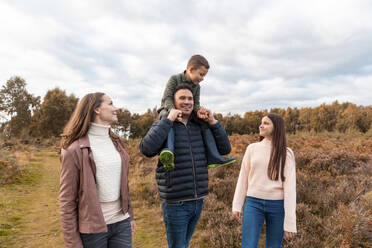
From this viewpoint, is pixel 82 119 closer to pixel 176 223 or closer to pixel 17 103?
pixel 176 223

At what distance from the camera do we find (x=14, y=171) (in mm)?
8312

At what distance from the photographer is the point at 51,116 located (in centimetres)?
2612

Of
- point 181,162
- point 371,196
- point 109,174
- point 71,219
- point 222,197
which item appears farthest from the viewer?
point 222,197

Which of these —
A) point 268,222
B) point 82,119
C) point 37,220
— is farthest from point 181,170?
point 37,220

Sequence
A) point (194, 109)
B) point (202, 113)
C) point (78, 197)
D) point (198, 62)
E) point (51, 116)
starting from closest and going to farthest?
point (78, 197) → point (202, 113) → point (194, 109) → point (198, 62) → point (51, 116)

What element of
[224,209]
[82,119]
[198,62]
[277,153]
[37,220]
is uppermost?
[198,62]

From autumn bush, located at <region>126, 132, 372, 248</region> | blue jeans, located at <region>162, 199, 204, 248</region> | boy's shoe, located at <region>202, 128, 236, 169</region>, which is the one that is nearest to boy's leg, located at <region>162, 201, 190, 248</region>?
blue jeans, located at <region>162, 199, 204, 248</region>

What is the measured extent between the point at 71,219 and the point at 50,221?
14.1 ft

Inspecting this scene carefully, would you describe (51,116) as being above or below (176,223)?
above

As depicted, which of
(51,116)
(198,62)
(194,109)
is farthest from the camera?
(51,116)

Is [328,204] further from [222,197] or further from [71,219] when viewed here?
[71,219]

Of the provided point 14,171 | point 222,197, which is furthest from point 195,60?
point 14,171

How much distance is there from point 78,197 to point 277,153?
1.98 m

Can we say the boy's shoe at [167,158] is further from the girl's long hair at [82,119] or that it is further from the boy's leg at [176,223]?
the girl's long hair at [82,119]
